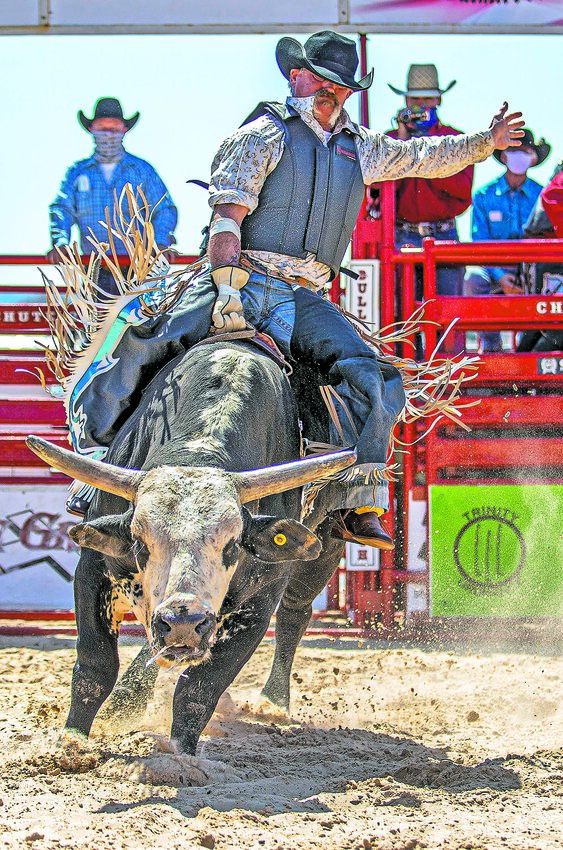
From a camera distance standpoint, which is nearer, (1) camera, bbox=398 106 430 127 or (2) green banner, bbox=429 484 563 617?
(2) green banner, bbox=429 484 563 617

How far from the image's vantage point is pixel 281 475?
3.09 m

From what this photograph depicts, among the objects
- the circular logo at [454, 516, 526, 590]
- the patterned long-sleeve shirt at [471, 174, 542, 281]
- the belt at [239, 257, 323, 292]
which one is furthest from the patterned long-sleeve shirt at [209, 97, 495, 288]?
the patterned long-sleeve shirt at [471, 174, 542, 281]

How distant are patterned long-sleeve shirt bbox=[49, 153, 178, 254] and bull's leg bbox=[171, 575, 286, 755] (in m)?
3.99

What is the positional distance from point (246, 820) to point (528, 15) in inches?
209

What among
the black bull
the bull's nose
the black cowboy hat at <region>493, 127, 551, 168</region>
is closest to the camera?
the bull's nose

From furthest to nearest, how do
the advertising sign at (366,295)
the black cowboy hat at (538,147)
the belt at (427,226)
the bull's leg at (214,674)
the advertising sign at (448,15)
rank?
the black cowboy hat at (538,147), the belt at (427,226), the advertising sign at (448,15), the advertising sign at (366,295), the bull's leg at (214,674)

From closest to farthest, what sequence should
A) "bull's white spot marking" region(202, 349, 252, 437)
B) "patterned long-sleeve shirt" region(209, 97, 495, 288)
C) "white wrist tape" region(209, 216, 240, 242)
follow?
"bull's white spot marking" region(202, 349, 252, 437), "white wrist tape" region(209, 216, 240, 242), "patterned long-sleeve shirt" region(209, 97, 495, 288)

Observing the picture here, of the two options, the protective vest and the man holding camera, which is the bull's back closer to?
the protective vest

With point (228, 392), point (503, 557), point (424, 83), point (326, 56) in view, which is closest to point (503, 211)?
point (424, 83)

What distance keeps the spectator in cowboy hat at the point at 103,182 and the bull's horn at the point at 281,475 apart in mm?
4166

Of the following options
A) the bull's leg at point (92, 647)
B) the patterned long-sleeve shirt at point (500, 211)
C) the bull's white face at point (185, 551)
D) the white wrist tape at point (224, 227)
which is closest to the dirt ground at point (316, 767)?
the bull's leg at point (92, 647)

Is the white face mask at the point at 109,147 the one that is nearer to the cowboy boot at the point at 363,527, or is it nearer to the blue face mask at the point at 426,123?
the blue face mask at the point at 426,123

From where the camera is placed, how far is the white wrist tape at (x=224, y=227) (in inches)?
157

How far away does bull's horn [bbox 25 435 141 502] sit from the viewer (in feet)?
9.84
